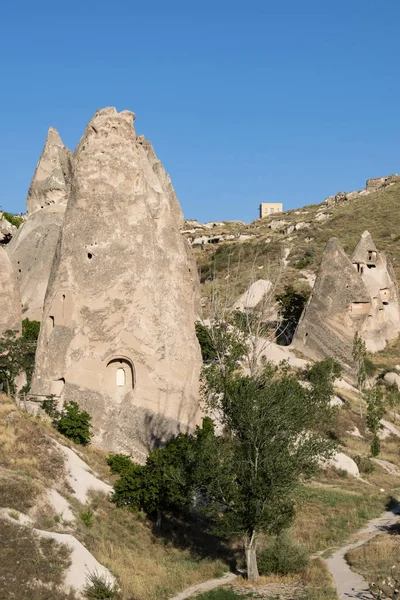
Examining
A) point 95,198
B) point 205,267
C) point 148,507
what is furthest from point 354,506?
point 205,267

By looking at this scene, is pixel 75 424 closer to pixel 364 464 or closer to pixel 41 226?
pixel 364 464

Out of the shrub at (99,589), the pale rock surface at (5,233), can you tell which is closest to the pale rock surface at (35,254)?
the pale rock surface at (5,233)

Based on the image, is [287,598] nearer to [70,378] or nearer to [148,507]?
[148,507]

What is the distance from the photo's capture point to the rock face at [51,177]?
4128cm

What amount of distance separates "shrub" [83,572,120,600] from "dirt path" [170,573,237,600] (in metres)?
1.74

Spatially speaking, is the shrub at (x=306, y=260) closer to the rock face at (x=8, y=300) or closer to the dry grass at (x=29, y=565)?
the rock face at (x=8, y=300)

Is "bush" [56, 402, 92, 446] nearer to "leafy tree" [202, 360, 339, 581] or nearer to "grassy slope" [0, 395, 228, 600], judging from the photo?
"grassy slope" [0, 395, 228, 600]

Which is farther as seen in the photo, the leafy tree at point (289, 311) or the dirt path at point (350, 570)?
the leafy tree at point (289, 311)

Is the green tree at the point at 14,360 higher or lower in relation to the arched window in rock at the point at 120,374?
higher

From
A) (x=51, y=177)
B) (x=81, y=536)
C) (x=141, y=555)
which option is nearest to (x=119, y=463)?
(x=141, y=555)

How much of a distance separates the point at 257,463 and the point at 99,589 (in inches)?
183

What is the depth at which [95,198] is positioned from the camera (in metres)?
22.4

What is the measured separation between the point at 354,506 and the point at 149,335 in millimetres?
9033

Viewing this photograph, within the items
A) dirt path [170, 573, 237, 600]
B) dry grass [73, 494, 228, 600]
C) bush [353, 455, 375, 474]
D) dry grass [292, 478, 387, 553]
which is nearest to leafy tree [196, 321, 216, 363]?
bush [353, 455, 375, 474]
